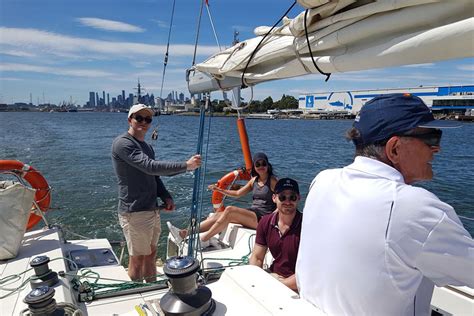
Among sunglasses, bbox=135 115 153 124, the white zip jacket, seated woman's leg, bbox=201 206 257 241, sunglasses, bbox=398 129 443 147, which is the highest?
sunglasses, bbox=398 129 443 147

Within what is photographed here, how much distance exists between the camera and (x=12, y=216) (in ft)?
10.2

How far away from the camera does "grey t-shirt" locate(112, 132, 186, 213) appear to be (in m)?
3.06

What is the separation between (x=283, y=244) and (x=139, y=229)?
1410 millimetres

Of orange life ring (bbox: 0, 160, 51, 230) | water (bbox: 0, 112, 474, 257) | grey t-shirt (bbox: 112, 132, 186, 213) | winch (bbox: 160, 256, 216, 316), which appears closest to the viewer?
winch (bbox: 160, 256, 216, 316)

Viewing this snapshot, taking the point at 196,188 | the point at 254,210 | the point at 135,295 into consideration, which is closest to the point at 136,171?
the point at 196,188

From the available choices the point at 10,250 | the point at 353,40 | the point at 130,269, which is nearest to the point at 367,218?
the point at 353,40

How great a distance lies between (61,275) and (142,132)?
137cm

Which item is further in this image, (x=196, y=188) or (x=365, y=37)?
(x=196, y=188)

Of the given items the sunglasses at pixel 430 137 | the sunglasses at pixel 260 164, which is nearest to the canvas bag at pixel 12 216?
the sunglasses at pixel 260 164

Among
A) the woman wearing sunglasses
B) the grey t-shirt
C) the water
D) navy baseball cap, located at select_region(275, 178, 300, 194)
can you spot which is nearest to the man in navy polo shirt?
navy baseball cap, located at select_region(275, 178, 300, 194)

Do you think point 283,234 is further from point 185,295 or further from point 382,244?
point 382,244

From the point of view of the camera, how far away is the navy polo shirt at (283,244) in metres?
2.67

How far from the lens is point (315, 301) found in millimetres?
1288

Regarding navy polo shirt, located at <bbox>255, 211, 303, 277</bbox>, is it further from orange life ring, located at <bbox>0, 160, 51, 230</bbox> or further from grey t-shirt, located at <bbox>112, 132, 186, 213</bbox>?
orange life ring, located at <bbox>0, 160, 51, 230</bbox>
